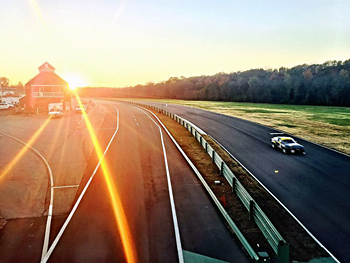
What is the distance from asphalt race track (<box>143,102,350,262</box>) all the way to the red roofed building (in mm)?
46212

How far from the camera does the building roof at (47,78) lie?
198 feet

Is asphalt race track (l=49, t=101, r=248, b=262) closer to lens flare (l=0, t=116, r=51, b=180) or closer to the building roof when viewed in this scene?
lens flare (l=0, t=116, r=51, b=180)

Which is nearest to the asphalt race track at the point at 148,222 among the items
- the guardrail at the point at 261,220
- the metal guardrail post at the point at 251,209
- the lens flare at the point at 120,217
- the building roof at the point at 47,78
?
the lens flare at the point at 120,217

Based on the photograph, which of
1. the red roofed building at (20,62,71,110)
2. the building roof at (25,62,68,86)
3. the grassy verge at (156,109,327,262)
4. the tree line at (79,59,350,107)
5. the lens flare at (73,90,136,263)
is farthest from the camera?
the tree line at (79,59,350,107)

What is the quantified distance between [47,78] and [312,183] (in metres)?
60.4

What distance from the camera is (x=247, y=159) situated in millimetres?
21031

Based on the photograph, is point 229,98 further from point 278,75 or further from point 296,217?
point 296,217

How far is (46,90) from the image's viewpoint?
6128cm

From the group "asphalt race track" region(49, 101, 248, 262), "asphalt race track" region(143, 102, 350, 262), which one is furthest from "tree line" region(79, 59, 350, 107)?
"asphalt race track" region(49, 101, 248, 262)

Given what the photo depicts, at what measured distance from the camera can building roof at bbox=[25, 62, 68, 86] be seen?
198 ft

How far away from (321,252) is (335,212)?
3.92 meters

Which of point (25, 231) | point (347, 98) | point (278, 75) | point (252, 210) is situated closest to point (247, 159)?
point (252, 210)

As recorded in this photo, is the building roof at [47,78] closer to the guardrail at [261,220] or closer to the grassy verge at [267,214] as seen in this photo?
the grassy verge at [267,214]

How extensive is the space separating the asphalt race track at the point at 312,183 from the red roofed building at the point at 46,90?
1819 inches
